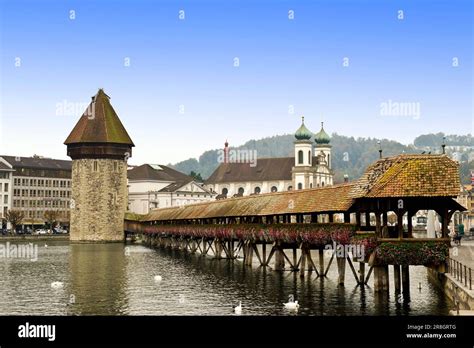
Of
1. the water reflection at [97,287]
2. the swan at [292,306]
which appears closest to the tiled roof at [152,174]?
the water reflection at [97,287]

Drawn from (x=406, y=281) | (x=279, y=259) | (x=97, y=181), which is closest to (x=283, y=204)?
(x=279, y=259)

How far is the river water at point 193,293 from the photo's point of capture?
98.5ft

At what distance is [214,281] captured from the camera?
42094 mm

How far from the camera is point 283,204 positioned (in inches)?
1810

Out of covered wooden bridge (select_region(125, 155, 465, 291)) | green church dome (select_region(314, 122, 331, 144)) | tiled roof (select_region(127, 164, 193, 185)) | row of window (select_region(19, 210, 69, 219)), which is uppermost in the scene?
green church dome (select_region(314, 122, 331, 144))

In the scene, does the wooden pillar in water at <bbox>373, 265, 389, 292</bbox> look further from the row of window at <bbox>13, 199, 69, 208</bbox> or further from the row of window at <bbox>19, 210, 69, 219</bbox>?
the row of window at <bbox>19, 210, 69, 219</bbox>

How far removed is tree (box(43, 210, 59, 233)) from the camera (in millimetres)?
131875

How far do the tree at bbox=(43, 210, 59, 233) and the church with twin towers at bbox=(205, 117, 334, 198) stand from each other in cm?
Answer: 3709

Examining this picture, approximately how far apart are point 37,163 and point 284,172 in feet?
170

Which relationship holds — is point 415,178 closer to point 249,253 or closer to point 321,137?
point 249,253

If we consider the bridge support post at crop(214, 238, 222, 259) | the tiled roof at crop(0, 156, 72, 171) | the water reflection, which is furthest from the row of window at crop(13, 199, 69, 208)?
the bridge support post at crop(214, 238, 222, 259)
